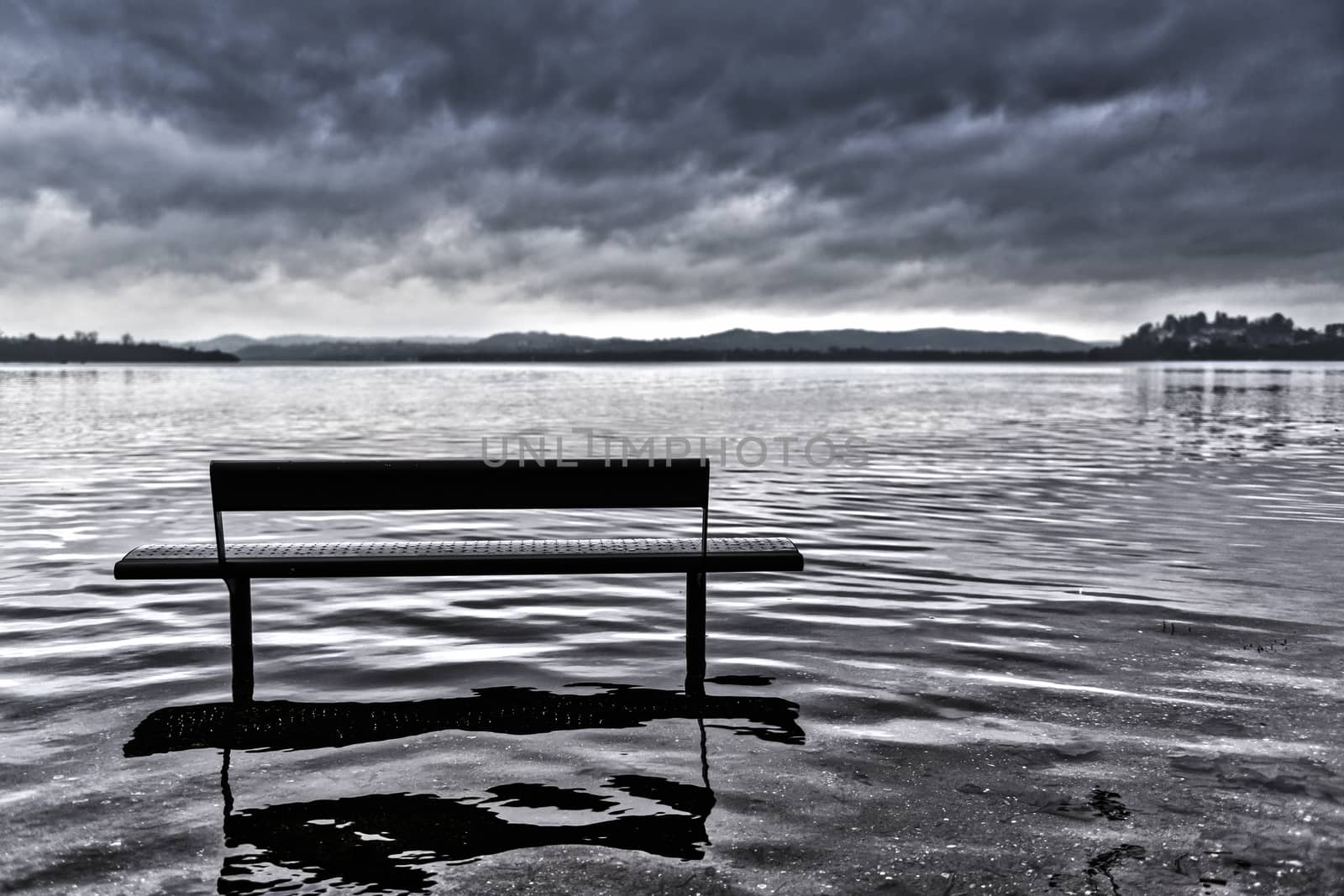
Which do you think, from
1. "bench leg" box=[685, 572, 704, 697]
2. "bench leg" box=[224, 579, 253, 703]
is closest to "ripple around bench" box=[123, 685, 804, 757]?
"bench leg" box=[224, 579, 253, 703]

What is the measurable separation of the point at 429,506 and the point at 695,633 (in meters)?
1.90

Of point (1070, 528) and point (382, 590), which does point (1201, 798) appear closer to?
point (382, 590)

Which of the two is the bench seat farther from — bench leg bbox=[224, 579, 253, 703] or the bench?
bench leg bbox=[224, 579, 253, 703]

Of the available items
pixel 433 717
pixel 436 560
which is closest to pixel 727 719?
pixel 433 717

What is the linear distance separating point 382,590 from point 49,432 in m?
30.1

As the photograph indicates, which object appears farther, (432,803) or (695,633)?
(695,633)

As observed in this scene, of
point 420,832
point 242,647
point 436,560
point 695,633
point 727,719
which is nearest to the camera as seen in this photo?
point 420,832

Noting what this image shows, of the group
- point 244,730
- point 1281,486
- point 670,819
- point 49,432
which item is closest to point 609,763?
point 670,819

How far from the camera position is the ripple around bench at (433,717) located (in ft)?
20.5

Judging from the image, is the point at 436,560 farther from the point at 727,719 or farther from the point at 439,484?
the point at 727,719

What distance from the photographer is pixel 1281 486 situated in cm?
2042

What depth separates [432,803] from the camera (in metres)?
5.26

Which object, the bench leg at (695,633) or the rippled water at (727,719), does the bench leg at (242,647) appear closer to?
the rippled water at (727,719)

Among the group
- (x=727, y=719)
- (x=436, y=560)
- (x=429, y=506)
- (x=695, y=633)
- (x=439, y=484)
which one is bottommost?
Result: (x=727, y=719)
